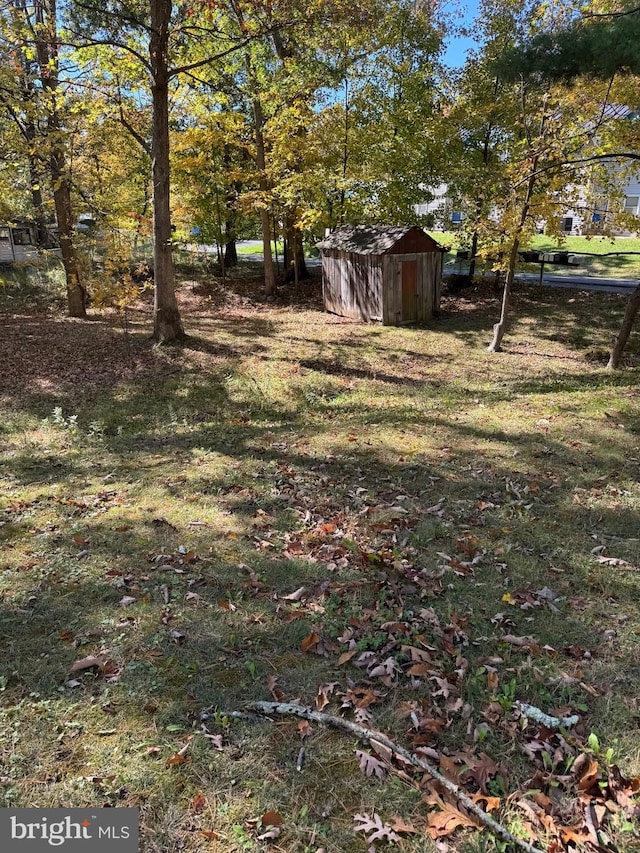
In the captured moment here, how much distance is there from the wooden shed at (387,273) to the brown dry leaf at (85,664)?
14.3 m

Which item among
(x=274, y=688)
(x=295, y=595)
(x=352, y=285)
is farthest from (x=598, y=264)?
(x=274, y=688)

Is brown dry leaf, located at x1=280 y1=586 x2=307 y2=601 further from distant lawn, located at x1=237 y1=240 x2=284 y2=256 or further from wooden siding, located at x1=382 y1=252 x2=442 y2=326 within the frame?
distant lawn, located at x1=237 y1=240 x2=284 y2=256

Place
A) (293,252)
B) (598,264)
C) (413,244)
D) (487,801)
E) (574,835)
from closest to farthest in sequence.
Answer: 1. (574,835)
2. (487,801)
3. (413,244)
4. (293,252)
5. (598,264)

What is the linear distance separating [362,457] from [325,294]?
43.1 feet

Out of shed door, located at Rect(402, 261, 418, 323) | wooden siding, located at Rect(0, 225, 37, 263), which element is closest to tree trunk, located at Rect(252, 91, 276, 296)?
shed door, located at Rect(402, 261, 418, 323)

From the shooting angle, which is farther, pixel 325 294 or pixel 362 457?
pixel 325 294

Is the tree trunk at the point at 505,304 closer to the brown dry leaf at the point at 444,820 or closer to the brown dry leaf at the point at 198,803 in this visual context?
the brown dry leaf at the point at 444,820

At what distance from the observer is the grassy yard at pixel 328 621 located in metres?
2.46

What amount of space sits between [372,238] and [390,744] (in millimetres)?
15771

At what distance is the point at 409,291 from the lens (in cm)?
1659

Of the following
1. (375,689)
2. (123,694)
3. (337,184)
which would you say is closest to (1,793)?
(123,694)

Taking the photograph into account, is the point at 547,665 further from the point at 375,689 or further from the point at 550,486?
the point at 550,486

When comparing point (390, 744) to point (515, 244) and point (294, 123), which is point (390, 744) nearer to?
point (515, 244)

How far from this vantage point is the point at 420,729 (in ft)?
9.18
